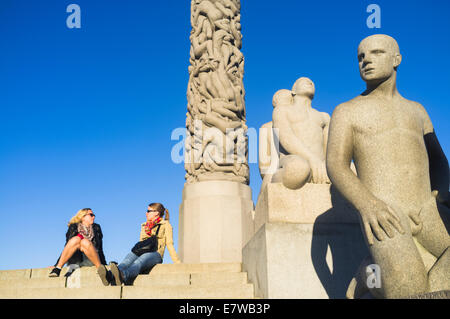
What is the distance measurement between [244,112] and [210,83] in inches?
44.3

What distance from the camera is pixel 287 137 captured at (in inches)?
225

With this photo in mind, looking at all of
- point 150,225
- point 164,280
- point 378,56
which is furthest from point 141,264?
point 378,56

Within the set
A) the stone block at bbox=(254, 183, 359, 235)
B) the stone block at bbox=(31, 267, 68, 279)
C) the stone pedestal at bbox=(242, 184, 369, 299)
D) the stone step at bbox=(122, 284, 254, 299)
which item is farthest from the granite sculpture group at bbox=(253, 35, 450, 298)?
the stone block at bbox=(31, 267, 68, 279)

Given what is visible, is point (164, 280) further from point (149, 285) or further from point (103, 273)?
point (103, 273)

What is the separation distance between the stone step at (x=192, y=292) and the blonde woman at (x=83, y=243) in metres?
1.49

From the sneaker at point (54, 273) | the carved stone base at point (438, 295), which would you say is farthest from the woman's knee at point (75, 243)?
the carved stone base at point (438, 295)

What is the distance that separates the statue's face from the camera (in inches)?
247

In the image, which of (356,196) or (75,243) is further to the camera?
(75,243)

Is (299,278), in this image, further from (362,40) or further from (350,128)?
(362,40)

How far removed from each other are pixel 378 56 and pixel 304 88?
2940 millimetres

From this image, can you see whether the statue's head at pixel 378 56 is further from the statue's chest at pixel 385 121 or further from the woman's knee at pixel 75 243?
the woman's knee at pixel 75 243

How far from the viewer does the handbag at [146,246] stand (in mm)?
6617
